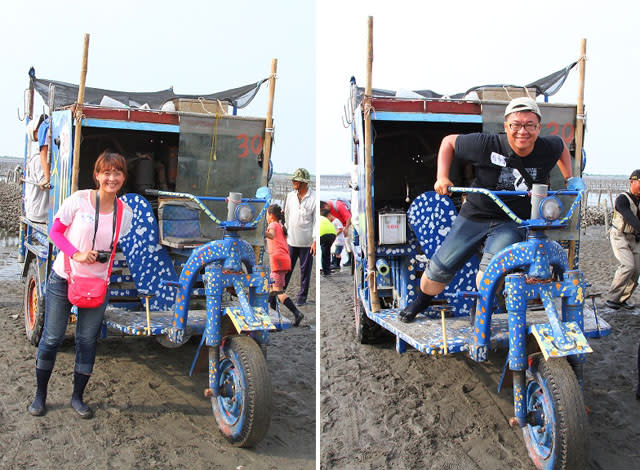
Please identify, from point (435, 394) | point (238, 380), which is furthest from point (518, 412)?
point (238, 380)

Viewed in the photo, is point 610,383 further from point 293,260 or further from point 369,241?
point 293,260

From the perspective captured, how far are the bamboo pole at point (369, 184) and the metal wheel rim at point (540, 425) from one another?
1991mm

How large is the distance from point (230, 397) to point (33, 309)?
3323 millimetres

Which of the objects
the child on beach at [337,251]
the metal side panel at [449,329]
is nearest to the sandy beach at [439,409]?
the metal side panel at [449,329]

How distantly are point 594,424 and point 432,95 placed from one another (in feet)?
13.7

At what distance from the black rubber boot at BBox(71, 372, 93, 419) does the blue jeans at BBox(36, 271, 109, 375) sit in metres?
0.06

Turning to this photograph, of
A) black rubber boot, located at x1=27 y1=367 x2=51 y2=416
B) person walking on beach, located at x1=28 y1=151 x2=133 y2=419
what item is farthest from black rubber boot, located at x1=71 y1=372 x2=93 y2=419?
black rubber boot, located at x1=27 y1=367 x2=51 y2=416

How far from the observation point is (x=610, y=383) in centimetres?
536

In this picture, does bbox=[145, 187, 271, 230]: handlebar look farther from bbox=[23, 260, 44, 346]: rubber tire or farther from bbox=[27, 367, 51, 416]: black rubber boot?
bbox=[23, 260, 44, 346]: rubber tire

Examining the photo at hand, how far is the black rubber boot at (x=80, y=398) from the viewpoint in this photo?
451cm

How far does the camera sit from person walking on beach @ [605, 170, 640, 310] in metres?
7.70

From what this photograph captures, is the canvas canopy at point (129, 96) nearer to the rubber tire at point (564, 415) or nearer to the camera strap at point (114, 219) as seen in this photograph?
the camera strap at point (114, 219)

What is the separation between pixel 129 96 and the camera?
8125mm

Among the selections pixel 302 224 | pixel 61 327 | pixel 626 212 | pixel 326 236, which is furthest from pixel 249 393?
pixel 326 236
